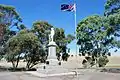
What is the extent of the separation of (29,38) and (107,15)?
11876mm

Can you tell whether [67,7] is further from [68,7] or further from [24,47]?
[24,47]

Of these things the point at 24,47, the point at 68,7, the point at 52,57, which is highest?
the point at 68,7

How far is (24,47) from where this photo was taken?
Result: 129 ft

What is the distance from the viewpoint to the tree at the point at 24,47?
3862 centimetres

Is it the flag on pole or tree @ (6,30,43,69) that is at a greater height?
the flag on pole

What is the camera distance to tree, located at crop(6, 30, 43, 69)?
38625 mm

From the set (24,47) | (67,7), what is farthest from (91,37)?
(67,7)

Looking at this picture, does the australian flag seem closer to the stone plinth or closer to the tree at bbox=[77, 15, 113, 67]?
the stone plinth

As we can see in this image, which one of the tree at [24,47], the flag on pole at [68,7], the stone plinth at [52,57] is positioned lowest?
the stone plinth at [52,57]

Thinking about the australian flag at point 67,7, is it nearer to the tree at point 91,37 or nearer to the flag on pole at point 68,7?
the flag on pole at point 68,7

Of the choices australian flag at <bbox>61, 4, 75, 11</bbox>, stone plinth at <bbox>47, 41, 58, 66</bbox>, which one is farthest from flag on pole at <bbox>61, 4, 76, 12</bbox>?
stone plinth at <bbox>47, 41, 58, 66</bbox>

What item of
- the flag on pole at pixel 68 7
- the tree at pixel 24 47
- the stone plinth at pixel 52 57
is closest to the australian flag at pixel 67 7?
the flag on pole at pixel 68 7

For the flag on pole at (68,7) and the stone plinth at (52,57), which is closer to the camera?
the flag on pole at (68,7)

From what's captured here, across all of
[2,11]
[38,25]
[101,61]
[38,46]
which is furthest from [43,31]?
[101,61]
